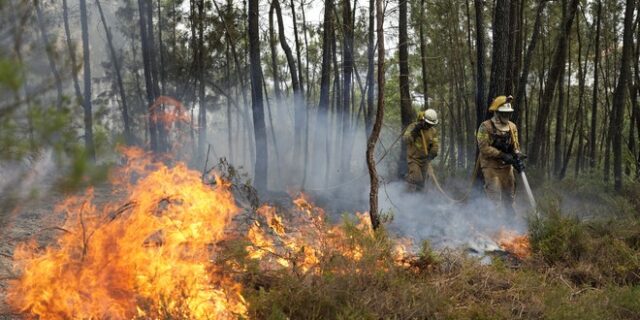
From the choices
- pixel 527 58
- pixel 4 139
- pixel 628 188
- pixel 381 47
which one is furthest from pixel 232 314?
pixel 527 58

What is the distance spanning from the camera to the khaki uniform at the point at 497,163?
784cm

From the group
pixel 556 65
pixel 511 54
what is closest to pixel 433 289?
pixel 511 54

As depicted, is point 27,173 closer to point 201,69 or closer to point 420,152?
point 420,152

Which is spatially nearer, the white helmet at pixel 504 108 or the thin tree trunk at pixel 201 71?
the white helmet at pixel 504 108

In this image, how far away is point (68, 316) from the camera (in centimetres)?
356

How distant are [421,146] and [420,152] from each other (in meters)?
0.11

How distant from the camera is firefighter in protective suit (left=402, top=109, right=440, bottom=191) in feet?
28.9

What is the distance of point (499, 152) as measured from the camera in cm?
778

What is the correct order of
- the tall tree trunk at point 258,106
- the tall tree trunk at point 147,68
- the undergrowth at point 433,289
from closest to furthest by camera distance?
the undergrowth at point 433,289 → the tall tree trunk at point 258,106 → the tall tree trunk at point 147,68

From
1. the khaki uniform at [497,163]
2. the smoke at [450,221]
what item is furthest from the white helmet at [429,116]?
the smoke at [450,221]

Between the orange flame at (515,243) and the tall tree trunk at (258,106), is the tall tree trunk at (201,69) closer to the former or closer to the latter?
the tall tree trunk at (258,106)

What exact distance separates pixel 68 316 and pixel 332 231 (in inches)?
89.0

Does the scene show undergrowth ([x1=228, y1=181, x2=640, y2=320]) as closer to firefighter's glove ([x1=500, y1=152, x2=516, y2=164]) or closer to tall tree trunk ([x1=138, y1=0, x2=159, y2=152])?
firefighter's glove ([x1=500, y1=152, x2=516, y2=164])

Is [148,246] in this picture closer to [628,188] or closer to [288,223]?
[288,223]
